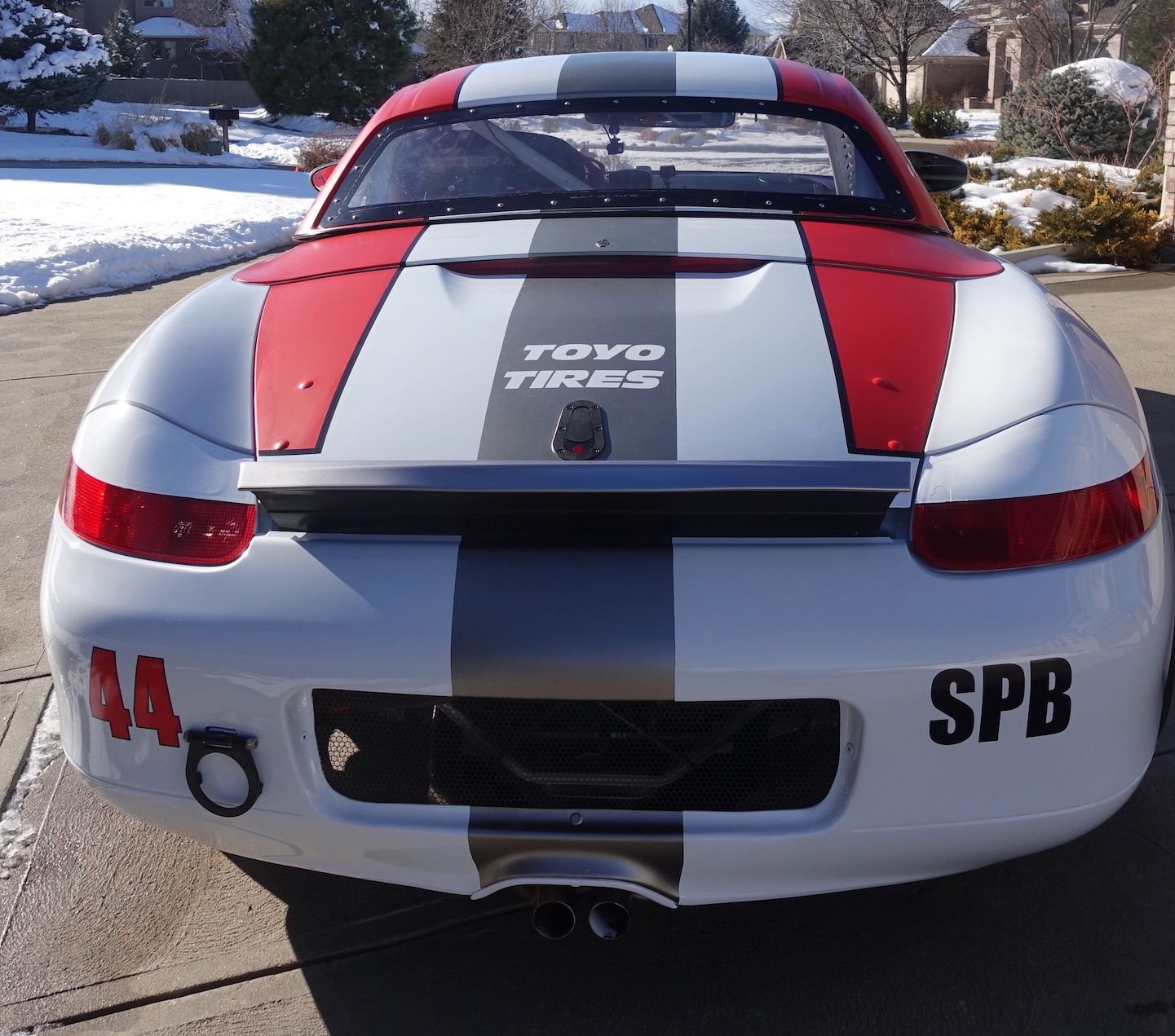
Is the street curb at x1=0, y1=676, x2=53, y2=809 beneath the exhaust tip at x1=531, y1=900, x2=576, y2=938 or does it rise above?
beneath

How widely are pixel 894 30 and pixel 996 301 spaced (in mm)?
34675

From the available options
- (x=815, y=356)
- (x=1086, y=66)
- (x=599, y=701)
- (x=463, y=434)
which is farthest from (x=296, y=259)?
(x=1086, y=66)

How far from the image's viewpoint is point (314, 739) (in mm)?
1664

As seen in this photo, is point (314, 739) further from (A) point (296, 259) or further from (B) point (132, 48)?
(B) point (132, 48)

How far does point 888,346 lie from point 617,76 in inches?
55.7

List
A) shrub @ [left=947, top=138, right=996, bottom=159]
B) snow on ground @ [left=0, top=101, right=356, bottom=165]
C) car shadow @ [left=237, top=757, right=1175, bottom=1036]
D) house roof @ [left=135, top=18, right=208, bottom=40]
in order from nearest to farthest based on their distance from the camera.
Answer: car shadow @ [left=237, top=757, right=1175, bottom=1036] → shrub @ [left=947, top=138, right=996, bottom=159] → snow on ground @ [left=0, top=101, right=356, bottom=165] → house roof @ [left=135, top=18, right=208, bottom=40]

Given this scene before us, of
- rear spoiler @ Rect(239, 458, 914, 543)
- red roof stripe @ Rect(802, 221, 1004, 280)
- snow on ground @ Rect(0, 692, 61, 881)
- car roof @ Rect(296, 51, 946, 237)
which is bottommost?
snow on ground @ Rect(0, 692, 61, 881)

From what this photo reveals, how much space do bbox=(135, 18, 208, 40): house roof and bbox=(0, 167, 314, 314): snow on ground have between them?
3276cm

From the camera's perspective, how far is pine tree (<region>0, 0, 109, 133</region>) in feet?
85.7

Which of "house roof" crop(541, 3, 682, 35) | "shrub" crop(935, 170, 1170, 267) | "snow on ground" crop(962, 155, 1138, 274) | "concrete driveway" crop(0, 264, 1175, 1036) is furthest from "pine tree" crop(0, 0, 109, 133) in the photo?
"concrete driveway" crop(0, 264, 1175, 1036)

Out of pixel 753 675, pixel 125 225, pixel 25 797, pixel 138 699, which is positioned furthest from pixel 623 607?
pixel 125 225

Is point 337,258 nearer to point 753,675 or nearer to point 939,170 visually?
point 753,675

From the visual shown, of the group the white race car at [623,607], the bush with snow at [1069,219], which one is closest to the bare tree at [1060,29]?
the bush with snow at [1069,219]

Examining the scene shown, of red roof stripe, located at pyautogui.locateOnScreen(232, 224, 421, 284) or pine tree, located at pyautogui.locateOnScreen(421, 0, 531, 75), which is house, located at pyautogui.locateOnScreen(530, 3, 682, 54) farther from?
red roof stripe, located at pyautogui.locateOnScreen(232, 224, 421, 284)
